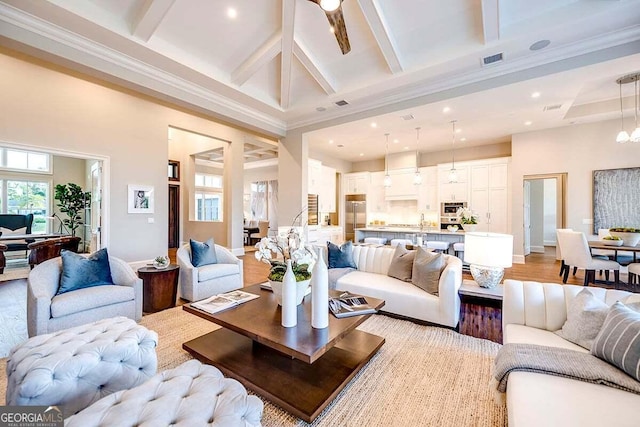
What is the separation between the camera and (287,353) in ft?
5.25

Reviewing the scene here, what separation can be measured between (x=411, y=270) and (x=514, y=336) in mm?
1512

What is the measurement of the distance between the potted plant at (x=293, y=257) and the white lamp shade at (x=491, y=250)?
160 cm

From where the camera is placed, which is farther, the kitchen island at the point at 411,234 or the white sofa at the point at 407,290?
the kitchen island at the point at 411,234

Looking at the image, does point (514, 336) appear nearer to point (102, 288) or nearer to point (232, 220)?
point (102, 288)

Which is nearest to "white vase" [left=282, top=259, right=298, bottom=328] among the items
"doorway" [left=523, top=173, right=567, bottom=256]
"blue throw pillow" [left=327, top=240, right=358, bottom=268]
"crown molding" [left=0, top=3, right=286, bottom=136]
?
"blue throw pillow" [left=327, top=240, right=358, bottom=268]

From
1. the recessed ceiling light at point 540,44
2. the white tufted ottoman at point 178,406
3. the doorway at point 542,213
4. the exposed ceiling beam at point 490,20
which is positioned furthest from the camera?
the doorway at point 542,213

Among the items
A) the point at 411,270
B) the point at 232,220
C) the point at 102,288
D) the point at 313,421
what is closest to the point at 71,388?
the point at 313,421

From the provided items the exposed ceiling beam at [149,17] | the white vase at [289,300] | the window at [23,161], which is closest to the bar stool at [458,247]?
the white vase at [289,300]

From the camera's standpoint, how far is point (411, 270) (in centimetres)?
337

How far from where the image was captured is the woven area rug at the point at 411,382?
1.66m

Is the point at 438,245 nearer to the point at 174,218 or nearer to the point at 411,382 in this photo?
the point at 411,382

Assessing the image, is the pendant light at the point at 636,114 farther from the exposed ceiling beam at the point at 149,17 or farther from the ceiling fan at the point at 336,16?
the exposed ceiling beam at the point at 149,17

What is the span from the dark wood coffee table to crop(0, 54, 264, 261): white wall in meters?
4.04

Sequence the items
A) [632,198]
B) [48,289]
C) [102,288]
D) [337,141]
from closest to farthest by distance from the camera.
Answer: [48,289]
[102,288]
[632,198]
[337,141]
